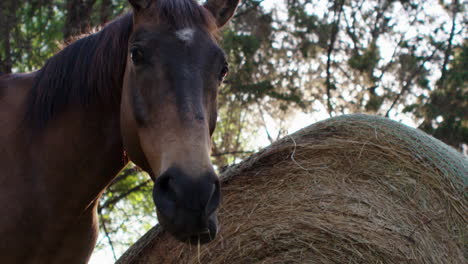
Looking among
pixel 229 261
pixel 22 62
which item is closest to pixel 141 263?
pixel 229 261

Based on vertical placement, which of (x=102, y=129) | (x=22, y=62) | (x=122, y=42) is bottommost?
(x=102, y=129)

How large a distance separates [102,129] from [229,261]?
119 centimetres

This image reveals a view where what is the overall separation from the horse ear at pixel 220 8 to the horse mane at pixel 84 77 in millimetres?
475

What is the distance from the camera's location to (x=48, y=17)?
7578 millimetres

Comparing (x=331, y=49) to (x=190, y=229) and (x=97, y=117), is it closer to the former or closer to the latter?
(x=97, y=117)

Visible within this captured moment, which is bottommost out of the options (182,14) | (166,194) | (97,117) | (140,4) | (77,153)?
(166,194)

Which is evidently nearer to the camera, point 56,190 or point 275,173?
point 56,190

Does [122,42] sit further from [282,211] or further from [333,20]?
[333,20]

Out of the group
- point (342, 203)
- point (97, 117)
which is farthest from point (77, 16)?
point (342, 203)

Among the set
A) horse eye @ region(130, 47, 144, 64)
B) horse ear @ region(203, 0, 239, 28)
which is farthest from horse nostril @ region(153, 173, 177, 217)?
horse ear @ region(203, 0, 239, 28)

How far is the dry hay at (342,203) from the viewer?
2.82 m

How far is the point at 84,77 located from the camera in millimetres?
2707

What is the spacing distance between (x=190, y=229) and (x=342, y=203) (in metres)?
1.41

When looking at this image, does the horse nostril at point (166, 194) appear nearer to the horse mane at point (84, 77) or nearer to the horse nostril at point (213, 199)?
the horse nostril at point (213, 199)
